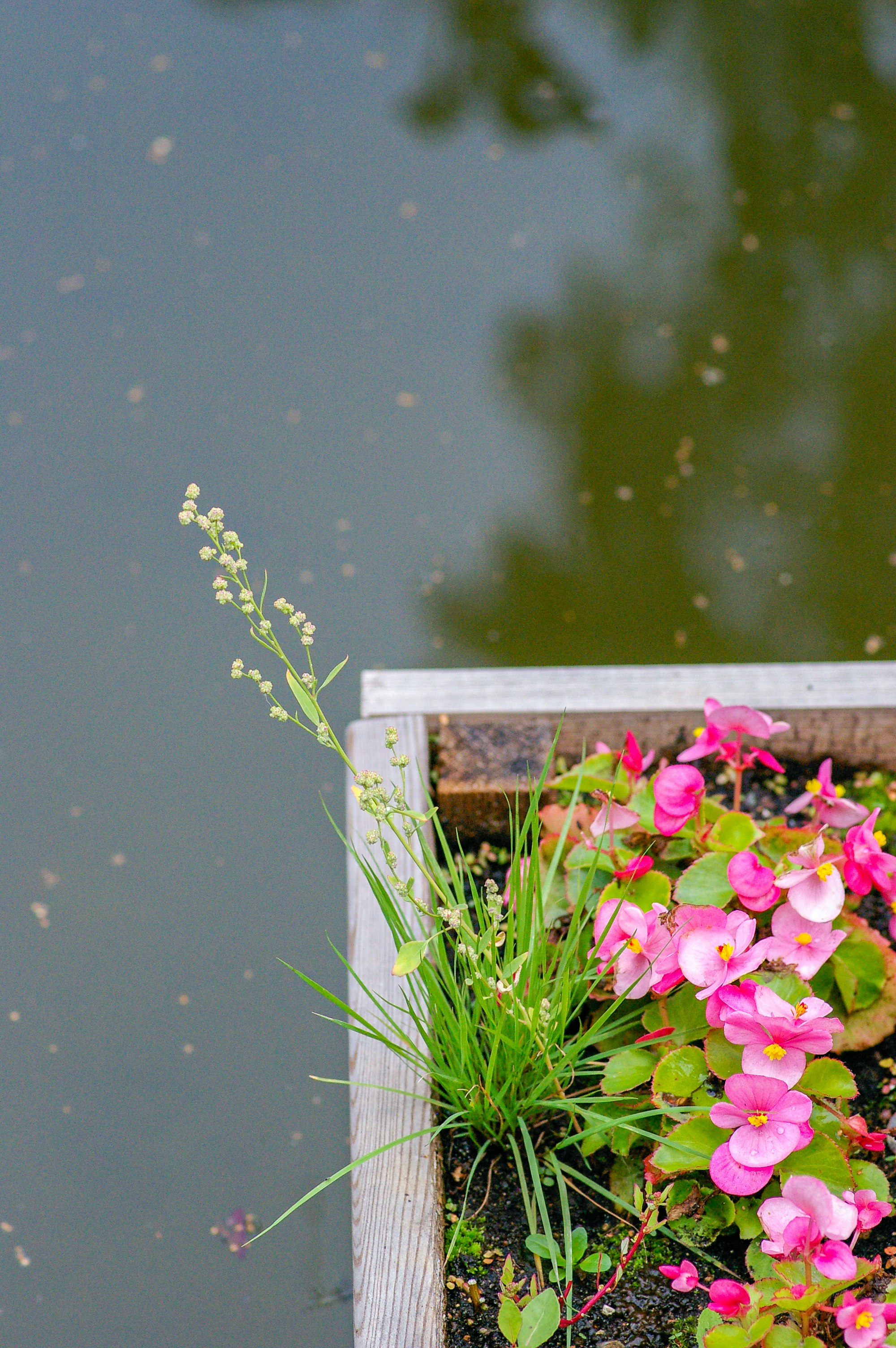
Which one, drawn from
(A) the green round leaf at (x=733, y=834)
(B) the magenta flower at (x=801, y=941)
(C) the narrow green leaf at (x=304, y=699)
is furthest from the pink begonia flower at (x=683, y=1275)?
(C) the narrow green leaf at (x=304, y=699)

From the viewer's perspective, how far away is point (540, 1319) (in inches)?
34.2

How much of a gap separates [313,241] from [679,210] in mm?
916

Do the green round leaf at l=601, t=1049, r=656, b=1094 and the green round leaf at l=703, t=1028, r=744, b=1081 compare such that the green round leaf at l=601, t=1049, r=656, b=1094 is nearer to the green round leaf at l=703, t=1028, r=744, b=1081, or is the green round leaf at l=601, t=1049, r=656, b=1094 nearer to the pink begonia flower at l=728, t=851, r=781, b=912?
the green round leaf at l=703, t=1028, r=744, b=1081

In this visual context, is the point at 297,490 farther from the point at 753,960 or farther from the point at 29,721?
the point at 753,960

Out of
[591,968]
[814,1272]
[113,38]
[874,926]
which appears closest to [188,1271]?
[591,968]

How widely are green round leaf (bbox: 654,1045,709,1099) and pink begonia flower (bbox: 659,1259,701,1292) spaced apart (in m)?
0.14

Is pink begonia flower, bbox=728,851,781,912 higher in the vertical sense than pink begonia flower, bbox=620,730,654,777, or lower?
lower

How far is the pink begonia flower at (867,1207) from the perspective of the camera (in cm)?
88

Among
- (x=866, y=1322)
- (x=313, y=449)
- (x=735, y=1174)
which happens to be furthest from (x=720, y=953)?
(x=313, y=449)

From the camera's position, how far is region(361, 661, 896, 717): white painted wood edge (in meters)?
1.29

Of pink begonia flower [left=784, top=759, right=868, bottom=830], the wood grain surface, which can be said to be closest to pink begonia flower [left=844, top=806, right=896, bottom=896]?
pink begonia flower [left=784, top=759, right=868, bottom=830]

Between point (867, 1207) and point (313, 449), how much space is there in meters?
1.70

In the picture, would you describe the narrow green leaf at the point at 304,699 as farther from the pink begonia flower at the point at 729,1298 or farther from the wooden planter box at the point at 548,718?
the pink begonia flower at the point at 729,1298

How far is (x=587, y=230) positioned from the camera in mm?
2500
